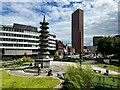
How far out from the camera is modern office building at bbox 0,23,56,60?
8812 cm

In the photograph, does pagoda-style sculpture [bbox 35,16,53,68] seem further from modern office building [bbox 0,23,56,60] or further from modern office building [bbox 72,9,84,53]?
modern office building [bbox 72,9,84,53]

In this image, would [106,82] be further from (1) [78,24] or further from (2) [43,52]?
(1) [78,24]

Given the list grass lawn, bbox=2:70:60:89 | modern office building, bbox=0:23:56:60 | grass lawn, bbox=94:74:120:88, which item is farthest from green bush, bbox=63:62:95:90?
modern office building, bbox=0:23:56:60

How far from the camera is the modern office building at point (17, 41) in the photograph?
88.1 metres

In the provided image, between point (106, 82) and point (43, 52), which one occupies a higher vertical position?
point (43, 52)

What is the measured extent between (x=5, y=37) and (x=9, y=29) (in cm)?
487

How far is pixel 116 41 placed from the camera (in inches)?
3189

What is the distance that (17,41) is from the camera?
9394cm

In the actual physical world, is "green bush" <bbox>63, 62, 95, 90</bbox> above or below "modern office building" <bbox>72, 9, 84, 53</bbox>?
below

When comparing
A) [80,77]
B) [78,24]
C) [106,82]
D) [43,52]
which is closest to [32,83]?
[106,82]

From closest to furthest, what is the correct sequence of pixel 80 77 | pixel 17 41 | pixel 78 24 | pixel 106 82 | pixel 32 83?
1. pixel 80 77
2. pixel 106 82
3. pixel 32 83
4. pixel 17 41
5. pixel 78 24

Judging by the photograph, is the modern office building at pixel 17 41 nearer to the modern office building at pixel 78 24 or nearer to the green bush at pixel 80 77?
the modern office building at pixel 78 24

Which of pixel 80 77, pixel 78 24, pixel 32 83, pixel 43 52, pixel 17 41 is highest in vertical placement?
pixel 78 24

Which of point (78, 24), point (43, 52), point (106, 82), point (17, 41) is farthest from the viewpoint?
point (78, 24)
